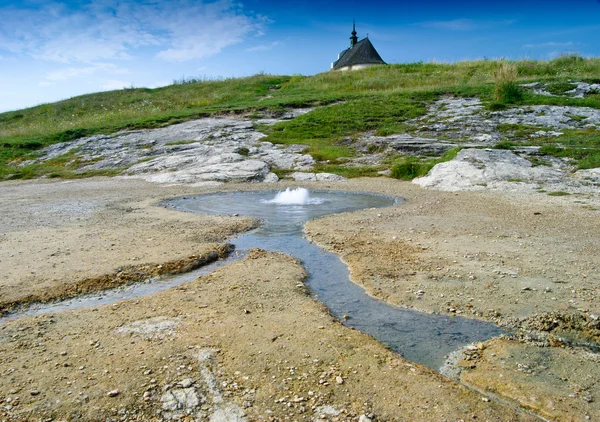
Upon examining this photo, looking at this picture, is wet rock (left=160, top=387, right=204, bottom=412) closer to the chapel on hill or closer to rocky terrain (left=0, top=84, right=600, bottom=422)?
rocky terrain (left=0, top=84, right=600, bottom=422)

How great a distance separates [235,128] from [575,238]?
22459 millimetres

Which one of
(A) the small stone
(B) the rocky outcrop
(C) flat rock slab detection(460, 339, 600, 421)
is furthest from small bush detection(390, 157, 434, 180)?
(A) the small stone

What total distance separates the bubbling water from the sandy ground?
141 inches

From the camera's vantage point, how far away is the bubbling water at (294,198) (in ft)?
49.2

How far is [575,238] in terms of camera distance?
31.6 ft

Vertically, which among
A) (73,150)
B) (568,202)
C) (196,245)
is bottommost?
(568,202)

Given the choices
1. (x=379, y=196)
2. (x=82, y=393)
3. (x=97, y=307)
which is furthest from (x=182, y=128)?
(x=82, y=393)

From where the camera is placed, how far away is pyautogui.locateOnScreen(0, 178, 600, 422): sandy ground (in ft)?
14.6

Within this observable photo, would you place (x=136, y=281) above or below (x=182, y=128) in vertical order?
below

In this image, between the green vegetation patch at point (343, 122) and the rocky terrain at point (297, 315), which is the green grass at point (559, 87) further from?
the rocky terrain at point (297, 315)

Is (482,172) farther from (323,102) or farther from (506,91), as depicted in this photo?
(323,102)

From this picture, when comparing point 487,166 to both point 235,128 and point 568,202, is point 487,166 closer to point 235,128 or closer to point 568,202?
point 568,202

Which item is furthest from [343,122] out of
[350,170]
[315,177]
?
[315,177]

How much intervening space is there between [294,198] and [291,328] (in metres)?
9.77
